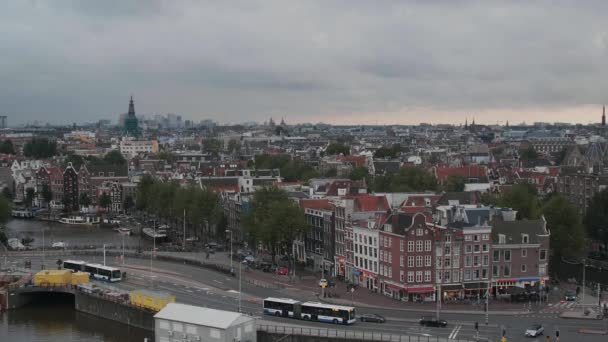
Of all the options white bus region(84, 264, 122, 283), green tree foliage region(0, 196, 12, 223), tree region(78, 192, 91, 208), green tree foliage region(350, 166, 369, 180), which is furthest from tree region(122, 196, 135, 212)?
white bus region(84, 264, 122, 283)

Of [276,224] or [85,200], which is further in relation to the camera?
[85,200]

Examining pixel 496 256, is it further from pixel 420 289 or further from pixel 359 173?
pixel 359 173

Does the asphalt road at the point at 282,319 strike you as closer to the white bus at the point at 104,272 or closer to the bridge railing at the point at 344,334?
the white bus at the point at 104,272

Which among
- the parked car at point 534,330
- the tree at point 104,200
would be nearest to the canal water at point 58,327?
the parked car at point 534,330

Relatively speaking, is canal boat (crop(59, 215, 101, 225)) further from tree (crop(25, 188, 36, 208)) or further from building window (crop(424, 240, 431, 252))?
building window (crop(424, 240, 431, 252))

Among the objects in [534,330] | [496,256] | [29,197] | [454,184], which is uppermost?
[454,184]

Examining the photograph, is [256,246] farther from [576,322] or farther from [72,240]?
[576,322]

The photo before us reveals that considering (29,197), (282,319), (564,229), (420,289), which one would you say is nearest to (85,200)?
(29,197)

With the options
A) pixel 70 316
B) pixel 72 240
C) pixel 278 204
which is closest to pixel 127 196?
pixel 72 240
